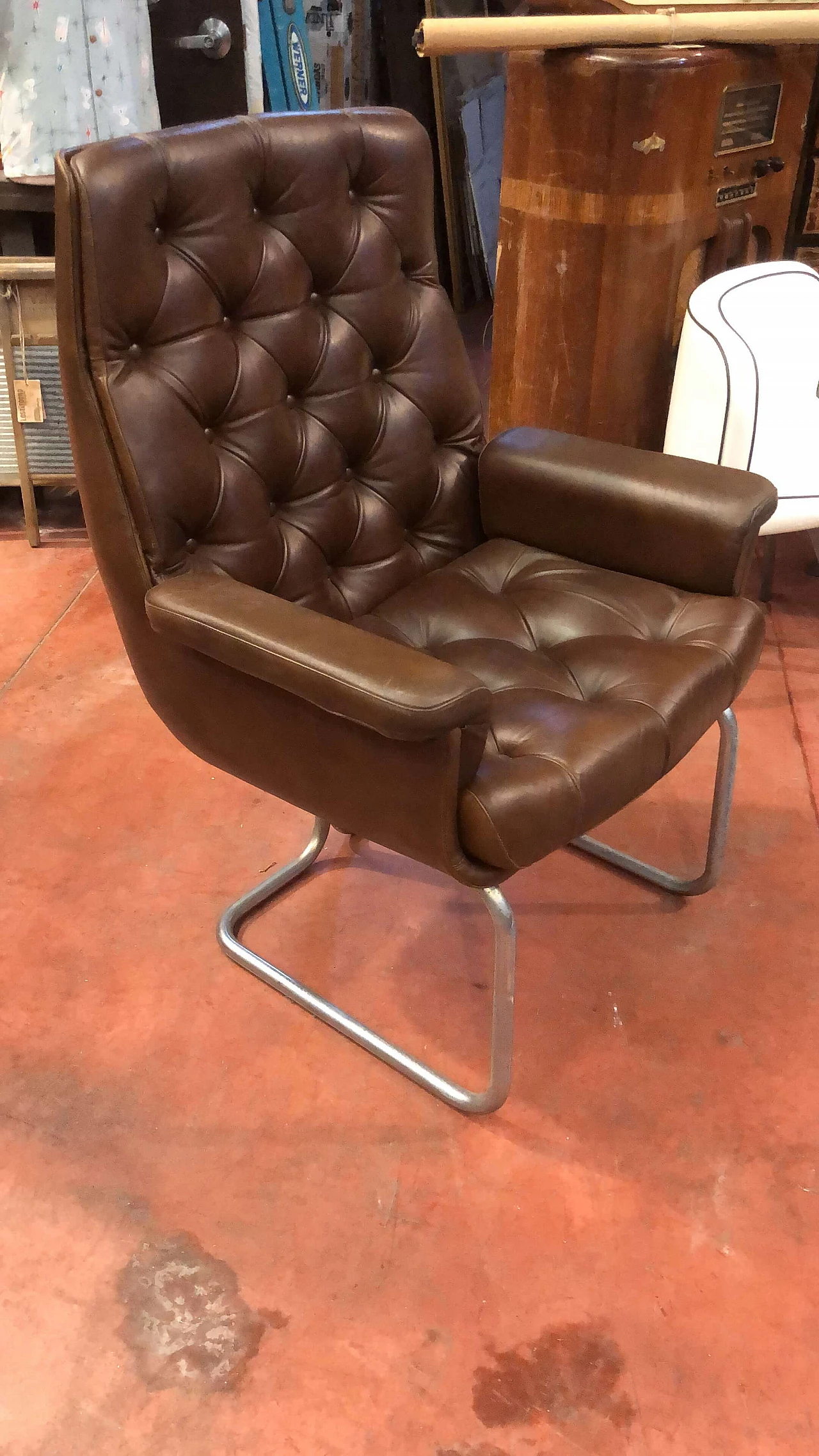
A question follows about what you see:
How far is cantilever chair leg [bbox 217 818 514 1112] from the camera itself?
1209mm

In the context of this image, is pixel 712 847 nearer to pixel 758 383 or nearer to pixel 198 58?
pixel 758 383

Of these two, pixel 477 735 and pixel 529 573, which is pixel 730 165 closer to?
pixel 529 573

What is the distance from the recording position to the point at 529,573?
5.11 feet

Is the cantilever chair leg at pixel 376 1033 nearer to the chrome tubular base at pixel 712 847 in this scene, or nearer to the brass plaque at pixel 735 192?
the chrome tubular base at pixel 712 847

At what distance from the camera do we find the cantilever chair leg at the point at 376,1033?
1209 millimetres

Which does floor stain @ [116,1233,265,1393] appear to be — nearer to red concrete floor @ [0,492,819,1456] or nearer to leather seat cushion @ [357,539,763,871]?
red concrete floor @ [0,492,819,1456]

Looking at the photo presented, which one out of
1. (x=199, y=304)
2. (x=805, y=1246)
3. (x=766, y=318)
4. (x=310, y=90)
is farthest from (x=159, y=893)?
(x=310, y=90)

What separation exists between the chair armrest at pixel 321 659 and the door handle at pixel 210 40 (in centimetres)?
190

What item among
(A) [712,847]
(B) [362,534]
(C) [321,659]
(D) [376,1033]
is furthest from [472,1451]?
(B) [362,534]

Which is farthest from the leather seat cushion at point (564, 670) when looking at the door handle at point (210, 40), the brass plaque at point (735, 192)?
the door handle at point (210, 40)

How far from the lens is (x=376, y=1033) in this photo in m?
1.47

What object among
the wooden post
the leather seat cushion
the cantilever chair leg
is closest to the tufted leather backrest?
the leather seat cushion

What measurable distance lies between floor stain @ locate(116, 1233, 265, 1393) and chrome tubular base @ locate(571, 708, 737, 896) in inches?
27.7

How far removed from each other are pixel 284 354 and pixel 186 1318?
3.67 feet
